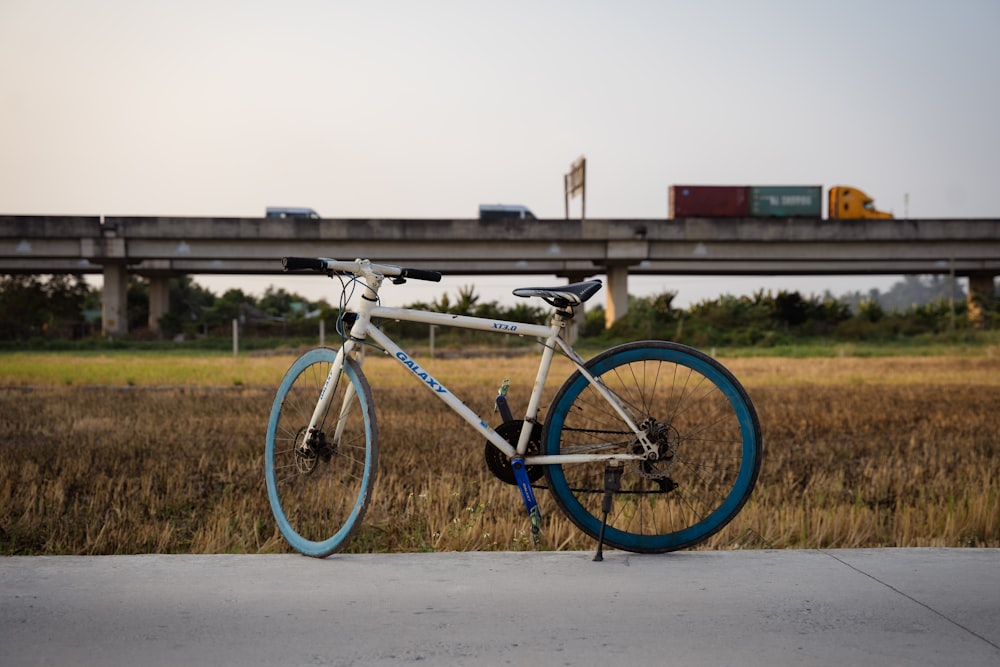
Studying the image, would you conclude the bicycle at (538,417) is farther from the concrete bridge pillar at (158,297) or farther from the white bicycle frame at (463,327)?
the concrete bridge pillar at (158,297)

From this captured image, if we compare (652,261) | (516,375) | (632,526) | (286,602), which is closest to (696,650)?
(286,602)

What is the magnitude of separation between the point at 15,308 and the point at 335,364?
46.3m

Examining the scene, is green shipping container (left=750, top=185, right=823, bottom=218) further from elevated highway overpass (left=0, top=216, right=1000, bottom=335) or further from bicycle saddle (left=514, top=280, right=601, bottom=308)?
bicycle saddle (left=514, top=280, right=601, bottom=308)

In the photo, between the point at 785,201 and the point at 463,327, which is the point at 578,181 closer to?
the point at 785,201

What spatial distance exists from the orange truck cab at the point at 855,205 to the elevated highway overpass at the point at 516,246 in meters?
2.99

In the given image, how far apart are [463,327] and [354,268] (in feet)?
1.72

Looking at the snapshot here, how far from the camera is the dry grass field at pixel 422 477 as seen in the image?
450 cm

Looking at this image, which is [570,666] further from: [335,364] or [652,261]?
[652,261]

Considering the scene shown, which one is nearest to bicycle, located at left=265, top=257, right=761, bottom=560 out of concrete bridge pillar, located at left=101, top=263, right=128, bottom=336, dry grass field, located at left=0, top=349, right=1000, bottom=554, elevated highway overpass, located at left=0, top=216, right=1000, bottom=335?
dry grass field, located at left=0, top=349, right=1000, bottom=554

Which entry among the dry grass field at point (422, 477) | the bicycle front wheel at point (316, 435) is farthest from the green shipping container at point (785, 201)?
the bicycle front wheel at point (316, 435)

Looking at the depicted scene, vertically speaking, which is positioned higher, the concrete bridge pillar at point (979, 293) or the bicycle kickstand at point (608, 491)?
the concrete bridge pillar at point (979, 293)

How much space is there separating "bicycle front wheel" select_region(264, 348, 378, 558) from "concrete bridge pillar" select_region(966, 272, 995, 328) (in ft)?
163

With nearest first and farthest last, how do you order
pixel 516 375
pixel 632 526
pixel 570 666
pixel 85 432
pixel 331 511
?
pixel 570 666
pixel 632 526
pixel 331 511
pixel 85 432
pixel 516 375

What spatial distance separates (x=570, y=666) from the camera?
2434 millimetres
